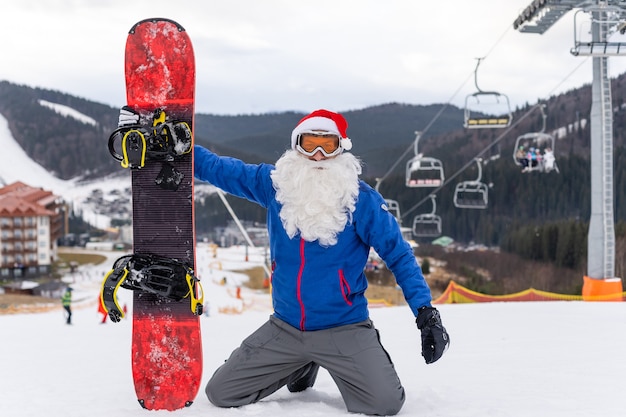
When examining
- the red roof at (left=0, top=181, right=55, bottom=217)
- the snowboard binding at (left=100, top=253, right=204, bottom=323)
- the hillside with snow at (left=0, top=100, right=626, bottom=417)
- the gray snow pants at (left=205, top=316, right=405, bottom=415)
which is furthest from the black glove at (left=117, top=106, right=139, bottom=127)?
the red roof at (left=0, top=181, right=55, bottom=217)

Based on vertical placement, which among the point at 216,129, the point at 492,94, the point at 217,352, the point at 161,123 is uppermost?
the point at 216,129

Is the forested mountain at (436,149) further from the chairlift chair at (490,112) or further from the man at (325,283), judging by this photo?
the man at (325,283)

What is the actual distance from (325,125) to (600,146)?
8362 mm

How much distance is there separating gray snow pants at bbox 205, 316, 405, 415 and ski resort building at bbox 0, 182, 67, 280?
5559cm

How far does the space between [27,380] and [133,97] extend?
5.80 feet

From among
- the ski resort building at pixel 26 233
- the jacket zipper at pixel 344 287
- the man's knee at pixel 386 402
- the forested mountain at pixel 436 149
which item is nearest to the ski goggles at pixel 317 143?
the jacket zipper at pixel 344 287

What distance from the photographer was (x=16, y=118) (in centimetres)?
9038

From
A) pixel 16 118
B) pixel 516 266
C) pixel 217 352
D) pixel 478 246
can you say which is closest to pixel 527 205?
pixel 478 246

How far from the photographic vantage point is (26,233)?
56594 mm

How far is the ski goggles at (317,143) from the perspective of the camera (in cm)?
270

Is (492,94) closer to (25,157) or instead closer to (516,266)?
(516,266)

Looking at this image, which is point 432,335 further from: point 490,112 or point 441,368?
point 490,112

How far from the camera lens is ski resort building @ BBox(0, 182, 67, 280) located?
5478 centimetres

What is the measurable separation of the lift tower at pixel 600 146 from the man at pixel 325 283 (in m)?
8.13
